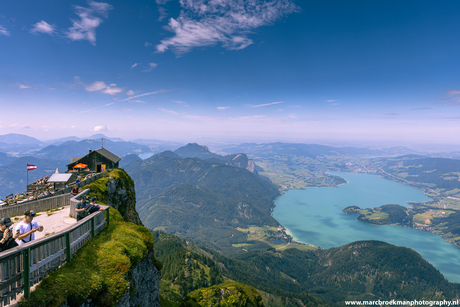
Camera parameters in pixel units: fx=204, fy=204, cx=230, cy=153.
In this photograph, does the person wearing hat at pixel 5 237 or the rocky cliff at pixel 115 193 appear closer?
the person wearing hat at pixel 5 237

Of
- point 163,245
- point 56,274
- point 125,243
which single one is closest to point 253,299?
point 125,243

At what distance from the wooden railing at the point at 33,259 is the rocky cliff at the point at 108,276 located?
50cm

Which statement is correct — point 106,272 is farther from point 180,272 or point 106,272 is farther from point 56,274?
point 180,272

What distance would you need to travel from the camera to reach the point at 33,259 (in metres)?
9.54

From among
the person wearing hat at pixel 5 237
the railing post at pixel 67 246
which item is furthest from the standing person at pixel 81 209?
the person wearing hat at pixel 5 237

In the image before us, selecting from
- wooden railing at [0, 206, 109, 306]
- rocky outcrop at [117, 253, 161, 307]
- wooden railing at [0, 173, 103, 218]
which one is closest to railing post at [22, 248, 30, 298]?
wooden railing at [0, 206, 109, 306]

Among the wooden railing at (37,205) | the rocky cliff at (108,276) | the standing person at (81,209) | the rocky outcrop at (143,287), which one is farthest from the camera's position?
the wooden railing at (37,205)

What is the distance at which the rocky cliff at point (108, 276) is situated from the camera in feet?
34.0

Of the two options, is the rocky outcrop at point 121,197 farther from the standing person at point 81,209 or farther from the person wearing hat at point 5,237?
the person wearing hat at point 5,237

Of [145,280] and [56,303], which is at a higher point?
[56,303]

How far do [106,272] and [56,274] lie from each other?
Result: 3.02 meters

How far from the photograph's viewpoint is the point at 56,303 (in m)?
9.90

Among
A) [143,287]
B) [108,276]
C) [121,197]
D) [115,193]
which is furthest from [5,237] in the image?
[121,197]

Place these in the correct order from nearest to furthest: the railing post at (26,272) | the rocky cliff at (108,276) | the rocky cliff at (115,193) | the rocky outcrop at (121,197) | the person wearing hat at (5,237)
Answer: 1. the railing post at (26,272)
2. the person wearing hat at (5,237)
3. the rocky cliff at (108,276)
4. the rocky cliff at (115,193)
5. the rocky outcrop at (121,197)
